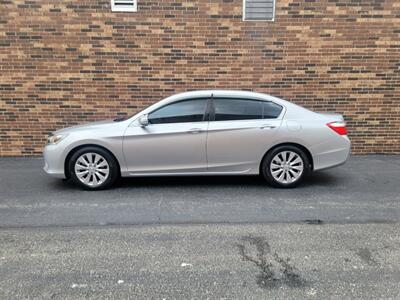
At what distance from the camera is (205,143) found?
4.97 meters

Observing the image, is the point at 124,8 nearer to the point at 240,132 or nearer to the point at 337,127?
the point at 240,132

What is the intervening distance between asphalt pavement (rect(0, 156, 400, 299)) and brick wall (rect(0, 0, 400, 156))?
2.45 meters

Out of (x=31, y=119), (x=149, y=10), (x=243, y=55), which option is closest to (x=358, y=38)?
(x=243, y=55)

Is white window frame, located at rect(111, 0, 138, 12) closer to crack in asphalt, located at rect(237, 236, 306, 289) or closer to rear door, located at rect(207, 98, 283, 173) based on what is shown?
rear door, located at rect(207, 98, 283, 173)

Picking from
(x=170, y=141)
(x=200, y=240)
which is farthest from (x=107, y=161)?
(x=200, y=240)

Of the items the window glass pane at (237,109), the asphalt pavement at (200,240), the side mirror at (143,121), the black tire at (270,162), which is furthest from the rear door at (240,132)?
the side mirror at (143,121)

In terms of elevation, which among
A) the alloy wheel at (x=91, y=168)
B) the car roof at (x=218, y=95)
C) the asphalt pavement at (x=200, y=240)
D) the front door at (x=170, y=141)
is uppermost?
the car roof at (x=218, y=95)

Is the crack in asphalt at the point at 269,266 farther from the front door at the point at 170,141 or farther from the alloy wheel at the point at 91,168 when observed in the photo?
the alloy wheel at the point at 91,168

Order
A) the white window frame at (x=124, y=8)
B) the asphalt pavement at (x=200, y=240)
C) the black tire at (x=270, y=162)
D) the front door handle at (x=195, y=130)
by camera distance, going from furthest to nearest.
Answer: the white window frame at (x=124, y=8) → the black tire at (x=270, y=162) → the front door handle at (x=195, y=130) → the asphalt pavement at (x=200, y=240)

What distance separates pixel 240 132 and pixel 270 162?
65 cm

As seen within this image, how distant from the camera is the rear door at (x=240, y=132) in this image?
16.4 feet

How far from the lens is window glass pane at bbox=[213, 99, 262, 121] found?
5.09 meters

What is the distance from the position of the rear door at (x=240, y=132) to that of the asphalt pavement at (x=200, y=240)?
400 millimetres

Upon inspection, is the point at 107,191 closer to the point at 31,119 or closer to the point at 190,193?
the point at 190,193
